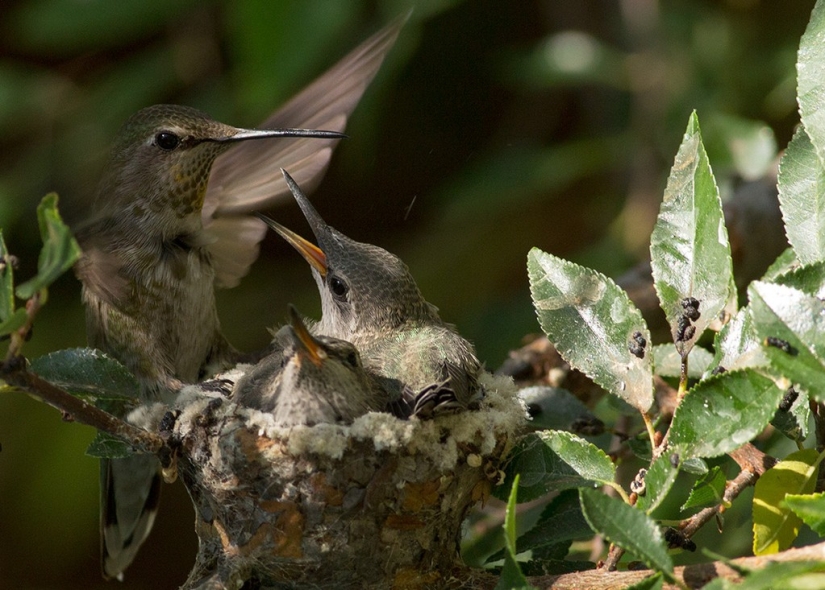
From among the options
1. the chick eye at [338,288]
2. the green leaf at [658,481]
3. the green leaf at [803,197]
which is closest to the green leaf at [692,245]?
the green leaf at [803,197]

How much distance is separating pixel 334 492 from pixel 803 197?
1057mm

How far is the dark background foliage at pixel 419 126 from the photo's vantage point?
428 cm

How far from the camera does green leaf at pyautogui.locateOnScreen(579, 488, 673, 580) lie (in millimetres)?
1452

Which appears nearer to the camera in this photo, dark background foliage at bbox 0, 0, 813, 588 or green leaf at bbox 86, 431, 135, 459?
green leaf at bbox 86, 431, 135, 459

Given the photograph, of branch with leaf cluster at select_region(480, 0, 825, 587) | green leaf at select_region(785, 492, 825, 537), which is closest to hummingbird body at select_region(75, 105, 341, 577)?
branch with leaf cluster at select_region(480, 0, 825, 587)

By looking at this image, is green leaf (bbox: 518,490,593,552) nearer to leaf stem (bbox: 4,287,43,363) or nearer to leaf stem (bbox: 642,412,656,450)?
leaf stem (bbox: 642,412,656,450)

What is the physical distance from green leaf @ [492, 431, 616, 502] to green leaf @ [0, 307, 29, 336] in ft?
2.90

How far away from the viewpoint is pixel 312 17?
3654 millimetres

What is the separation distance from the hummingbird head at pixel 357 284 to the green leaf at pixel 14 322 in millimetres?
1310

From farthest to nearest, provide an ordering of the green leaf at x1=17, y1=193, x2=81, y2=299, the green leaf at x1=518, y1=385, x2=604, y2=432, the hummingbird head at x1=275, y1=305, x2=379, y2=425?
the green leaf at x1=518, y1=385, x2=604, y2=432 < the hummingbird head at x1=275, y1=305, x2=379, y2=425 < the green leaf at x1=17, y1=193, x2=81, y2=299

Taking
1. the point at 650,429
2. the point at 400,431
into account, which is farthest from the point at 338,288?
the point at 650,429

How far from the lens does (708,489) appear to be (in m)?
1.87

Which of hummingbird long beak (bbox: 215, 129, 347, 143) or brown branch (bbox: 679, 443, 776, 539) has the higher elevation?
hummingbird long beak (bbox: 215, 129, 347, 143)

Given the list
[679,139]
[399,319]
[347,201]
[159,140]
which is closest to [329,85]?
[159,140]
